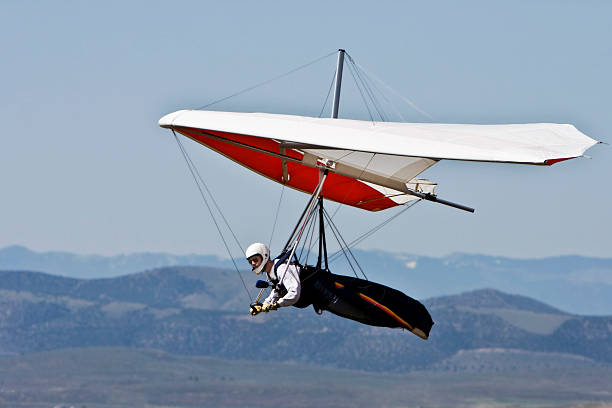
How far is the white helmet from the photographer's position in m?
53.9

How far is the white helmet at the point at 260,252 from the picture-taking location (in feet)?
177

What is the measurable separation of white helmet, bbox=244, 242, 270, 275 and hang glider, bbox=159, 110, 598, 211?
477 centimetres

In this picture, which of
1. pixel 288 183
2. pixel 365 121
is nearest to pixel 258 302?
pixel 365 121

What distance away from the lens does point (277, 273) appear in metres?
54.7

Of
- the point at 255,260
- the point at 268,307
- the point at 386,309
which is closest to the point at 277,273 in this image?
the point at 255,260

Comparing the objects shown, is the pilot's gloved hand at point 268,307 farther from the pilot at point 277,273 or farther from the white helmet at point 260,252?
the white helmet at point 260,252

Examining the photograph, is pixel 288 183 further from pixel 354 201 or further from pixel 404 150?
pixel 404 150

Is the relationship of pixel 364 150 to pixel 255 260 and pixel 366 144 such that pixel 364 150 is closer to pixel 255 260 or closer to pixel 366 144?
pixel 366 144

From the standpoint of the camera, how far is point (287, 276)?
5453 centimetres

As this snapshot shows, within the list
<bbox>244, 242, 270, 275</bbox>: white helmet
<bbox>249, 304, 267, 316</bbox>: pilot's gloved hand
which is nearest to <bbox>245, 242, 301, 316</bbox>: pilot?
<bbox>244, 242, 270, 275</bbox>: white helmet

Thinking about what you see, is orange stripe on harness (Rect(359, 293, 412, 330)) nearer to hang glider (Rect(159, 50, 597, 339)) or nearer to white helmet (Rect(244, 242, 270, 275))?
hang glider (Rect(159, 50, 597, 339))

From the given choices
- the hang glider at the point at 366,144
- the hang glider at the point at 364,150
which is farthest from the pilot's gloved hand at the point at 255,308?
the hang glider at the point at 366,144

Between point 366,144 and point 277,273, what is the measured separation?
783 centimetres

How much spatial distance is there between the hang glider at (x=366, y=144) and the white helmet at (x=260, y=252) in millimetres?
4769
